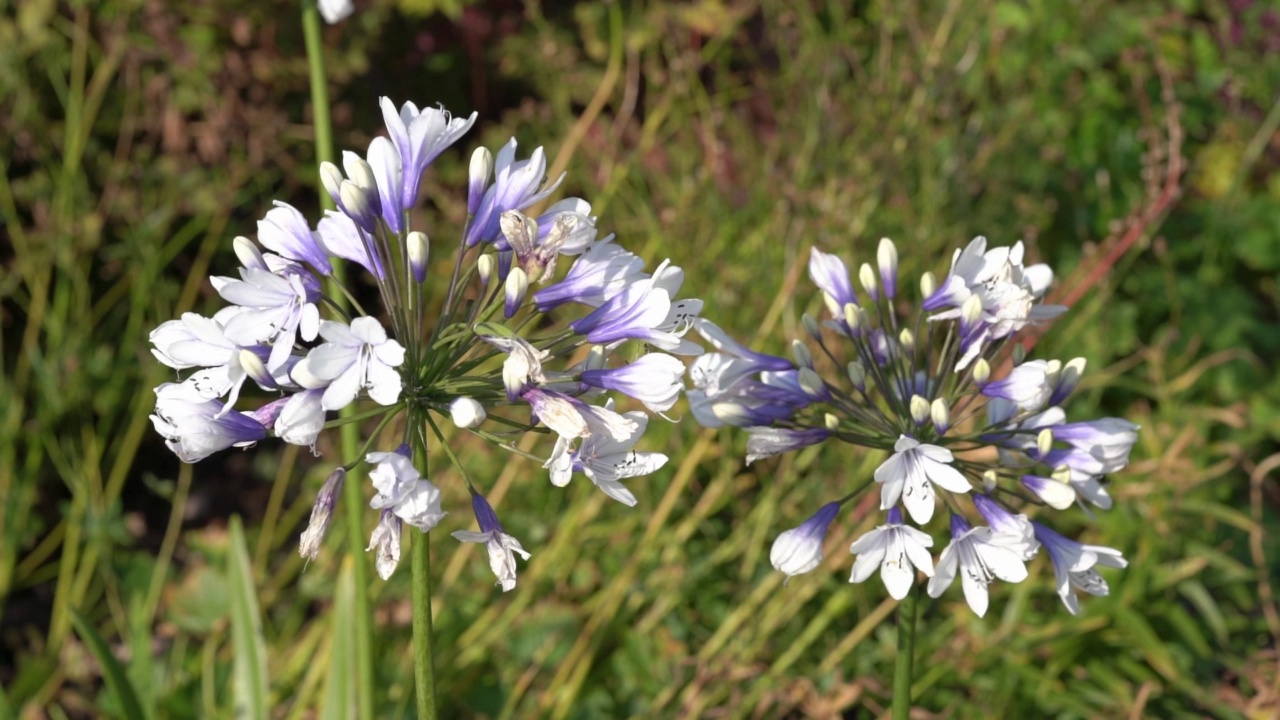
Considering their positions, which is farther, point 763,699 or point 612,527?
point 612,527

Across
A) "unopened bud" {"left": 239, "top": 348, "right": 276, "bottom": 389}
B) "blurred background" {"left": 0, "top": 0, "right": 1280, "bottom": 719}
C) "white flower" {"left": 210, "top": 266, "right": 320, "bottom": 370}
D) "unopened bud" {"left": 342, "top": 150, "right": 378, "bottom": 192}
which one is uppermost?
"unopened bud" {"left": 342, "top": 150, "right": 378, "bottom": 192}

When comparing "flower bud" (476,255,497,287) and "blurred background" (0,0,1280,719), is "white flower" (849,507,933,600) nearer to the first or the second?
"flower bud" (476,255,497,287)

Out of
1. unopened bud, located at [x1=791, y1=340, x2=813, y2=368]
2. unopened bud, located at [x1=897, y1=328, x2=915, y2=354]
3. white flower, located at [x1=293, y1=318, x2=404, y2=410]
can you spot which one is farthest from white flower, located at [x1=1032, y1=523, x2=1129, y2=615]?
white flower, located at [x1=293, y1=318, x2=404, y2=410]

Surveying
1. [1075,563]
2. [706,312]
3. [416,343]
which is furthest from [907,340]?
[706,312]

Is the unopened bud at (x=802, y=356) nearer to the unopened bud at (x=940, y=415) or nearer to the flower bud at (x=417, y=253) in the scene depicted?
the unopened bud at (x=940, y=415)

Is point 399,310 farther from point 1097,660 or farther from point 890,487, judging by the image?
point 1097,660

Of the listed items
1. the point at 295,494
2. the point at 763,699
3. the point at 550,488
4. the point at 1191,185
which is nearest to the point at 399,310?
the point at 763,699

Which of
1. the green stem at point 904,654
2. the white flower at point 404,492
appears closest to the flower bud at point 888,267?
the green stem at point 904,654
